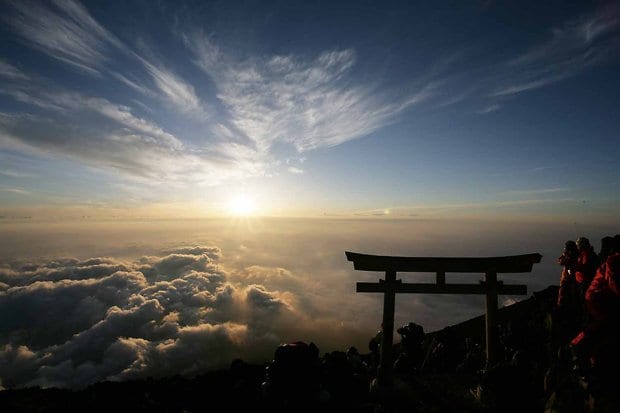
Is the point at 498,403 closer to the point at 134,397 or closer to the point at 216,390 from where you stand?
the point at 216,390

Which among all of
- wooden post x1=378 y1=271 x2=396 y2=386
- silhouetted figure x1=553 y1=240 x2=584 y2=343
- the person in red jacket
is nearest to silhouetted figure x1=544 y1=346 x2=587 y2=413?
the person in red jacket

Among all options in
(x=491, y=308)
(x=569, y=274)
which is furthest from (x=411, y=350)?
(x=569, y=274)

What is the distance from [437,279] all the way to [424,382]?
3263mm

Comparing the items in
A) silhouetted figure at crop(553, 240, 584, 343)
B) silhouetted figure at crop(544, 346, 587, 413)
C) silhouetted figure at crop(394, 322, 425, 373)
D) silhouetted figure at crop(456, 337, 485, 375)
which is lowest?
silhouetted figure at crop(394, 322, 425, 373)

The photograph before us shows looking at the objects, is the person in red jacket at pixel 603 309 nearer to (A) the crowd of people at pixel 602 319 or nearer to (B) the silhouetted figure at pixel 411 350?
(A) the crowd of people at pixel 602 319

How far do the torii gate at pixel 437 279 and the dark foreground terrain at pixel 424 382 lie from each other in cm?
80

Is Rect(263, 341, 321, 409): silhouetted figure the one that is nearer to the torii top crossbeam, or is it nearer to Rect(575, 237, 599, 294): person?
the torii top crossbeam

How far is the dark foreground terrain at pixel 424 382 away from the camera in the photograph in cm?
Answer: 601

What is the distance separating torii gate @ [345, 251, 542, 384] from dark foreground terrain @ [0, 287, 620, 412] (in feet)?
2.61

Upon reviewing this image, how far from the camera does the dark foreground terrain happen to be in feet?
19.7

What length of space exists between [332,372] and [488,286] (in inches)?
217

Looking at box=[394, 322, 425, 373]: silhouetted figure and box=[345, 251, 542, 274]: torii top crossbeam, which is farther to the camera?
box=[394, 322, 425, 373]: silhouetted figure

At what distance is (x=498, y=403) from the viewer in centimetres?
632

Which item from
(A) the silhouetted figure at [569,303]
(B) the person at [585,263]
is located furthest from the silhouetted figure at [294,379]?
(B) the person at [585,263]
